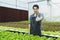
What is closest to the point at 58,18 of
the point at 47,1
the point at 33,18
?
the point at 47,1

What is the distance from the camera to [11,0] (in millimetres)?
21484

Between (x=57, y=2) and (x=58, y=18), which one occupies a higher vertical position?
(x=57, y=2)

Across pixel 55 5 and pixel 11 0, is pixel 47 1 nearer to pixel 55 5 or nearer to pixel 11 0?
pixel 55 5

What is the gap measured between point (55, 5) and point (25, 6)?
Result: 5.73m

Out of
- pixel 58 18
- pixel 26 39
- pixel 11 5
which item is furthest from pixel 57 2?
pixel 26 39

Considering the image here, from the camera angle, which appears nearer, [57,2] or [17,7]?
[57,2]

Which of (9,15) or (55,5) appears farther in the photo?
(9,15)

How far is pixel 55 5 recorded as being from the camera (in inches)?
722

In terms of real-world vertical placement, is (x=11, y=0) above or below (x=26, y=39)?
above

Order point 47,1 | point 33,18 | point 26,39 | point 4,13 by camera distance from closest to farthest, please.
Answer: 1. point 26,39
2. point 33,18
3. point 47,1
4. point 4,13

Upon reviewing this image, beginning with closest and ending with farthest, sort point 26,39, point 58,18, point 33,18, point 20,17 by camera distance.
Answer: point 26,39, point 33,18, point 58,18, point 20,17

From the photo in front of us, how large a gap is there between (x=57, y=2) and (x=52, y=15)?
4.65ft

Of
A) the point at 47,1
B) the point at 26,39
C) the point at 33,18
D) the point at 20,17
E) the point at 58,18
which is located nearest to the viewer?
the point at 26,39

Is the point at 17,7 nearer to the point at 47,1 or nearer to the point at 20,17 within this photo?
the point at 20,17
